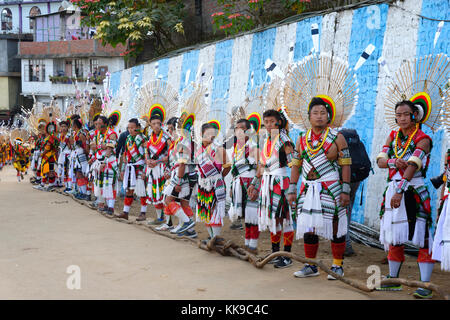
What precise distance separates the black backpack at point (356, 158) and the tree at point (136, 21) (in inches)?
477

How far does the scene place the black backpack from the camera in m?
5.77

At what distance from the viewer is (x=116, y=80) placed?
16.1 m

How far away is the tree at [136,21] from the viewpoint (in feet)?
57.5

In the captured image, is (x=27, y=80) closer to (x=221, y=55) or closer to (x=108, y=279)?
(x=221, y=55)

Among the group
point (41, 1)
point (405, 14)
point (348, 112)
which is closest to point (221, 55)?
point (405, 14)

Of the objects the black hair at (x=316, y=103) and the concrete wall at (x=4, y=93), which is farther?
the concrete wall at (x=4, y=93)

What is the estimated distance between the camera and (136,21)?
57.7 ft

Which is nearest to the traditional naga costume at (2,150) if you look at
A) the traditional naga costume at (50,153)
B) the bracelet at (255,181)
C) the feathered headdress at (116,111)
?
the traditional naga costume at (50,153)

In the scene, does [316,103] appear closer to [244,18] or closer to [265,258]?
[265,258]

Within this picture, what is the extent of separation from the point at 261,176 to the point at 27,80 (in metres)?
33.0

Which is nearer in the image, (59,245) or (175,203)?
(59,245)

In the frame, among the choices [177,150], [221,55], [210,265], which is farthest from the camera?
[221,55]

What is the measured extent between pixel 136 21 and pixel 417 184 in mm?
14767

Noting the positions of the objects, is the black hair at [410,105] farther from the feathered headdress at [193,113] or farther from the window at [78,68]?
the window at [78,68]
